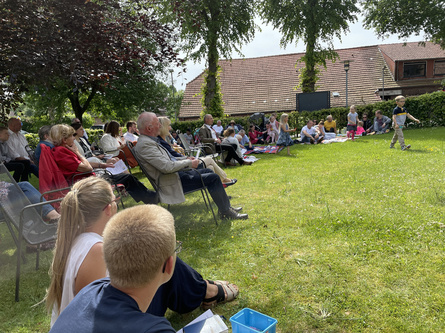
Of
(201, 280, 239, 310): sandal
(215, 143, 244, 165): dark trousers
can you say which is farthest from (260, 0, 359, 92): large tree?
(201, 280, 239, 310): sandal

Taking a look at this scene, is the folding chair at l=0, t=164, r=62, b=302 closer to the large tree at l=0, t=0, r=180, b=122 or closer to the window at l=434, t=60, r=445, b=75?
the large tree at l=0, t=0, r=180, b=122

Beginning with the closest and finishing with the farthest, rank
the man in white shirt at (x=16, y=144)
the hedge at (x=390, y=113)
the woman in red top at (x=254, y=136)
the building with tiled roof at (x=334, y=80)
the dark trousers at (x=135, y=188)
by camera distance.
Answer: the dark trousers at (x=135, y=188) < the man in white shirt at (x=16, y=144) < the hedge at (x=390, y=113) < the woman in red top at (x=254, y=136) < the building with tiled roof at (x=334, y=80)

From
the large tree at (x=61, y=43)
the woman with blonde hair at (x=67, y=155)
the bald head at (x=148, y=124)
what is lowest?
the woman with blonde hair at (x=67, y=155)

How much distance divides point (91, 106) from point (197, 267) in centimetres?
2316

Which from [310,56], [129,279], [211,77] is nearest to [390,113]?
[310,56]

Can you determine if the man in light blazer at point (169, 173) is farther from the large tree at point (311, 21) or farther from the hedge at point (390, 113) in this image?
the large tree at point (311, 21)

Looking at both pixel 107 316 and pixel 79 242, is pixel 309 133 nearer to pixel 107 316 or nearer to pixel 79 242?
pixel 79 242

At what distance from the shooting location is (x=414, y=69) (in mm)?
34500

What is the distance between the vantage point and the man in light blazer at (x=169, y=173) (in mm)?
4805

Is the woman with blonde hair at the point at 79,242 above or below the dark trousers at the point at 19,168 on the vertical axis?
above

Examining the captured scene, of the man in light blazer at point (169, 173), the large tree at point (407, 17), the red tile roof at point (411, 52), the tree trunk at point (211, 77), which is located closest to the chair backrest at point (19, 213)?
the man in light blazer at point (169, 173)

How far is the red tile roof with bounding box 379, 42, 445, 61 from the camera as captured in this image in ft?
113

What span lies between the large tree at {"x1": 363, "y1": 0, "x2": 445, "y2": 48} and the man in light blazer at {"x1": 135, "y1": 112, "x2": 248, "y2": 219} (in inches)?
932

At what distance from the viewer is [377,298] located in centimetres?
281
